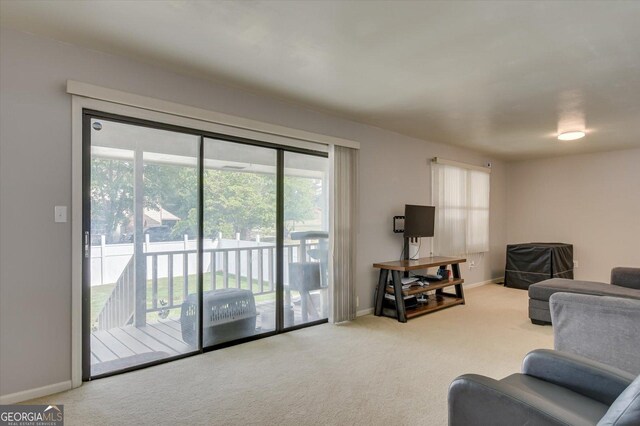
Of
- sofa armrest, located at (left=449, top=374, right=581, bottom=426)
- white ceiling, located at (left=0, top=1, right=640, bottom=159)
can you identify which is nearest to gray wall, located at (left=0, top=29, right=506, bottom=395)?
white ceiling, located at (left=0, top=1, right=640, bottom=159)

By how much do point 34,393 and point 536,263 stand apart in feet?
22.5

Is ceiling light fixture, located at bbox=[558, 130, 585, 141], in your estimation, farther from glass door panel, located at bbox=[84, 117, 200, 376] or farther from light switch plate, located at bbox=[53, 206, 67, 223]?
A: light switch plate, located at bbox=[53, 206, 67, 223]

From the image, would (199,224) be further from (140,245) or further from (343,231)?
(343,231)

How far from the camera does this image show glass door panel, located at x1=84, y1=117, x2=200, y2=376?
2797 mm

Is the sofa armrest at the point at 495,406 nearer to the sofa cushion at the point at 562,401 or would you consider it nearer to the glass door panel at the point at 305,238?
the sofa cushion at the point at 562,401

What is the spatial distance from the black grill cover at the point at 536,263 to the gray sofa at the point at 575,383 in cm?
399

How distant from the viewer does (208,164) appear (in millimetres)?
3393

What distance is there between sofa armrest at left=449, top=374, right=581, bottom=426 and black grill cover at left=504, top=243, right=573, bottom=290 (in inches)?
218

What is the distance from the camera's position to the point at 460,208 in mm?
6266

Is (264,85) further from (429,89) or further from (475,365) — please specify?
(475,365)

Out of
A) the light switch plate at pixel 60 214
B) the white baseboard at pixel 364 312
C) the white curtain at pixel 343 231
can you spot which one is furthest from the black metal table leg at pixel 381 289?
the light switch plate at pixel 60 214

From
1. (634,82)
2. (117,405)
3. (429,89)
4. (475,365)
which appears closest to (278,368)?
(117,405)

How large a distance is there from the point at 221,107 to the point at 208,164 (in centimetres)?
55

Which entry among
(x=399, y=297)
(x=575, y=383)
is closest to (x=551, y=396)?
(x=575, y=383)
